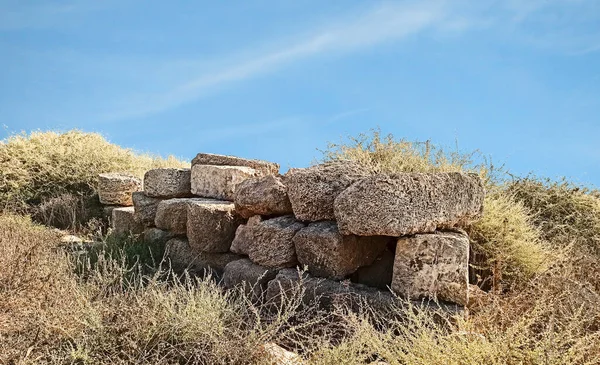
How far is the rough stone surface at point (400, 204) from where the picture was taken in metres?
3.64

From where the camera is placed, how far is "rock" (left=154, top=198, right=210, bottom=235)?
5742 millimetres

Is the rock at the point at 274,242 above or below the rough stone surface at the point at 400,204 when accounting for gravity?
below

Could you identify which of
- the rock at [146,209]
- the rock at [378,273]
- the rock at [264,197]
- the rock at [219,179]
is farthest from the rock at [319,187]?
the rock at [146,209]

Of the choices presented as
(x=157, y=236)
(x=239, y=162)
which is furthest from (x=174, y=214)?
(x=239, y=162)

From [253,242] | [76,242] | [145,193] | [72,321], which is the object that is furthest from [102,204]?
[72,321]

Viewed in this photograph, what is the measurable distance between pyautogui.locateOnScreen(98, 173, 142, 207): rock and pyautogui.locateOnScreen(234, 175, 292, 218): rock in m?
3.90

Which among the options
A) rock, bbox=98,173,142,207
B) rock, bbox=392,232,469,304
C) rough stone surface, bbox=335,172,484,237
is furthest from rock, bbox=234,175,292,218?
rock, bbox=98,173,142,207

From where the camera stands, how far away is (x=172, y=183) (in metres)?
6.31

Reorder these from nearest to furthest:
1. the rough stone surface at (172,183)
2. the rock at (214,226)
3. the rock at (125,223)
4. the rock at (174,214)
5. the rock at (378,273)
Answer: the rock at (378,273) < the rock at (214,226) < the rock at (174,214) < the rough stone surface at (172,183) < the rock at (125,223)

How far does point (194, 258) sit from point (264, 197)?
45.0 inches

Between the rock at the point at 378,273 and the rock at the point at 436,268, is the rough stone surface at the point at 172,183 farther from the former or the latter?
the rock at the point at 436,268

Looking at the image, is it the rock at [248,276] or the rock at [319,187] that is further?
the rock at [248,276]

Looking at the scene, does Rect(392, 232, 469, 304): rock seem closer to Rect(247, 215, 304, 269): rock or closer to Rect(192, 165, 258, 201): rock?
Rect(247, 215, 304, 269): rock

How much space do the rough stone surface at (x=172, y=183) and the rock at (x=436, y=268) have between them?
10.7 feet
